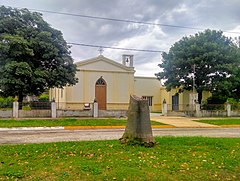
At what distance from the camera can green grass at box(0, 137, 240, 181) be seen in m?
5.21

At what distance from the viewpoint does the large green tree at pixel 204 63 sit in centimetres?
2659

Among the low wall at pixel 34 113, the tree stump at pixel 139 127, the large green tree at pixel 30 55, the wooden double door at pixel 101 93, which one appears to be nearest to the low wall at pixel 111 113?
the large green tree at pixel 30 55

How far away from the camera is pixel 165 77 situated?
29.4 meters

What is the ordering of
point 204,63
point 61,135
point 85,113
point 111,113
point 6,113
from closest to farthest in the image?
point 61,135
point 6,113
point 85,113
point 111,113
point 204,63

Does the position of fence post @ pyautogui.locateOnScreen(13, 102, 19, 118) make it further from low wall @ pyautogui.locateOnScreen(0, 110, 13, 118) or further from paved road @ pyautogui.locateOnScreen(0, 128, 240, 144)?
paved road @ pyautogui.locateOnScreen(0, 128, 240, 144)

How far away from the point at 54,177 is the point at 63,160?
125 cm

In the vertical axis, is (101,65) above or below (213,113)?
above

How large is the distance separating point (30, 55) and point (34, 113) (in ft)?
15.9

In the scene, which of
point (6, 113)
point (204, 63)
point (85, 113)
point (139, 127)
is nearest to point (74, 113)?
point (85, 113)

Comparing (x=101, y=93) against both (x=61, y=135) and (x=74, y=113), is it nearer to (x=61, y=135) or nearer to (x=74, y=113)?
(x=74, y=113)

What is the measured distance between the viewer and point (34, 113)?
2270cm

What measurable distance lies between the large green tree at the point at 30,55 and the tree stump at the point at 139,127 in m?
14.3

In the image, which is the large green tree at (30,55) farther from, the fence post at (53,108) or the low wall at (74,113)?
the low wall at (74,113)

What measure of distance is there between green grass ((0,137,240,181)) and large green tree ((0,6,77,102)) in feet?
46.3
